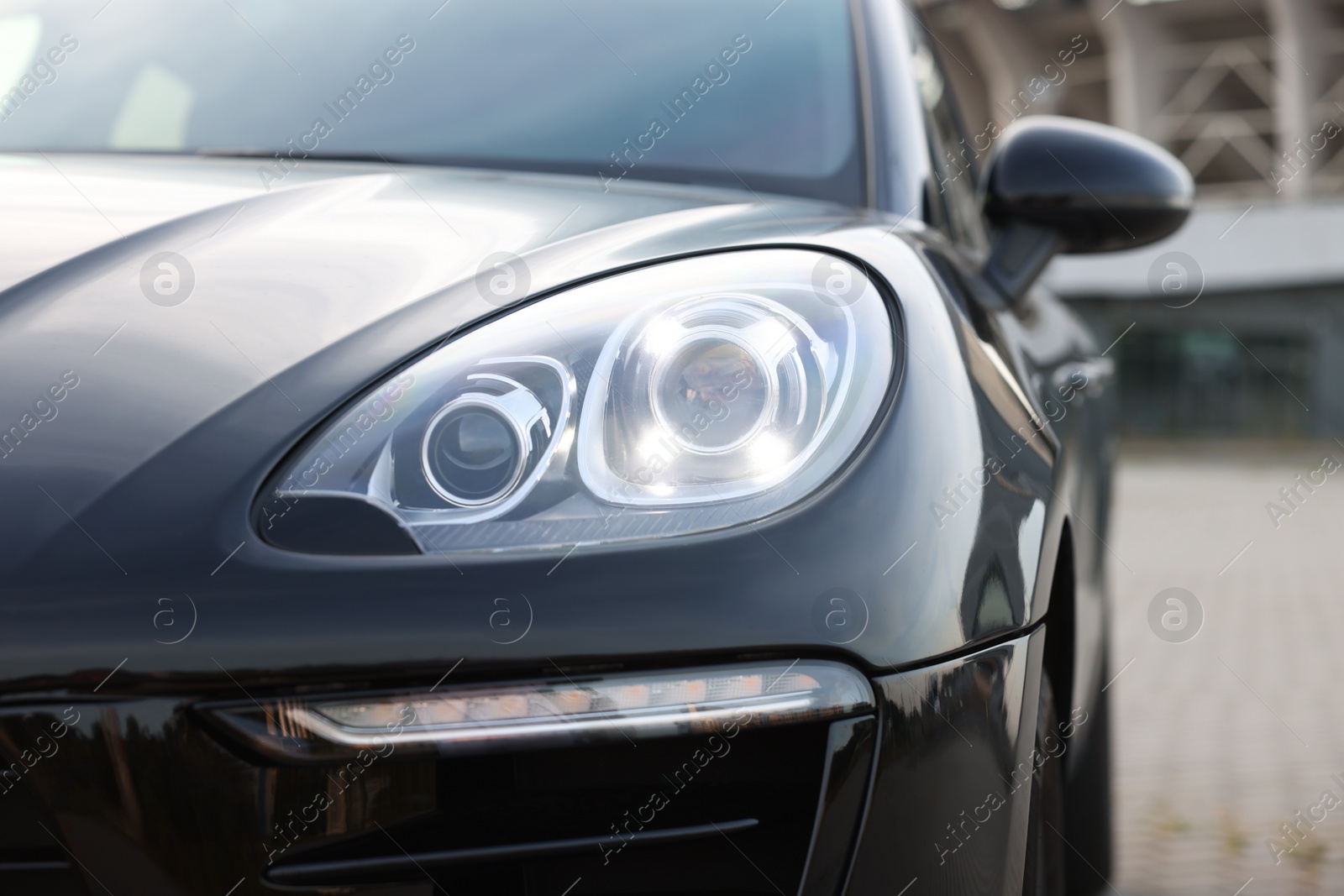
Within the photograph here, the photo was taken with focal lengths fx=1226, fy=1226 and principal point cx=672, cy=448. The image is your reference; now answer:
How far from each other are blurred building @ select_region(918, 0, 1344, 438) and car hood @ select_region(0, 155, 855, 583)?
28.0 metres

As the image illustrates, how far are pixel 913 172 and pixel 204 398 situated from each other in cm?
109

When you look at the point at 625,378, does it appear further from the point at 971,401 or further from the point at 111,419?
the point at 111,419

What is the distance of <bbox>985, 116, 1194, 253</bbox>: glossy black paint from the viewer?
5.90 ft

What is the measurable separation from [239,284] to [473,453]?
322 mm

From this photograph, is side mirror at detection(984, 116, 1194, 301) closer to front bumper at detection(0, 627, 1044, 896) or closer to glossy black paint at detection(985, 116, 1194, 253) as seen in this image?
glossy black paint at detection(985, 116, 1194, 253)

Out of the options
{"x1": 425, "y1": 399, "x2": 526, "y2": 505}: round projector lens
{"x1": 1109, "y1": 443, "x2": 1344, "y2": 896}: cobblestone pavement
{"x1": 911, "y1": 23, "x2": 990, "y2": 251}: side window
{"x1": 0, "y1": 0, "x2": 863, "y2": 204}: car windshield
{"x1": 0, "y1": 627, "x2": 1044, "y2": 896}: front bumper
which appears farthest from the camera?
{"x1": 1109, "y1": 443, "x2": 1344, "y2": 896}: cobblestone pavement

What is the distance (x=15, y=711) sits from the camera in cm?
88

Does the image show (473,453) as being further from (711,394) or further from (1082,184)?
(1082,184)

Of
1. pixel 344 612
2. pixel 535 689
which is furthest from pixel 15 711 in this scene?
pixel 535 689

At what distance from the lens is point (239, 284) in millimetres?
1154

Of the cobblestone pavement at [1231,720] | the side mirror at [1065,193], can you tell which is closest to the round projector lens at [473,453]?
the side mirror at [1065,193]

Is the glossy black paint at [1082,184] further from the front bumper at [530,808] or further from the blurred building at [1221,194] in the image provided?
the blurred building at [1221,194]

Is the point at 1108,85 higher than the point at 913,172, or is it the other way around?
the point at 1108,85

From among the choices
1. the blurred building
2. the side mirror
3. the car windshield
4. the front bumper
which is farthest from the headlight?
the blurred building
